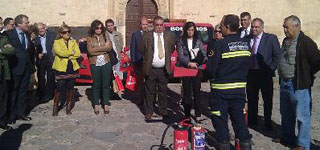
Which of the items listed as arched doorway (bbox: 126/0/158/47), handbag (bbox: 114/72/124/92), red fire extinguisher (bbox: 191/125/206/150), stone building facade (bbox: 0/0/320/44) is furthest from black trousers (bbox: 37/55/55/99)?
arched doorway (bbox: 126/0/158/47)

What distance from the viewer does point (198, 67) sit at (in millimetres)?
6254

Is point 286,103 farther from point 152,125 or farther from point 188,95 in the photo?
point 152,125

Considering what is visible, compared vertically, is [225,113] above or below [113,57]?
below

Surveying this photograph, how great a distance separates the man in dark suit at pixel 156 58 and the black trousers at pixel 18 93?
2378 mm

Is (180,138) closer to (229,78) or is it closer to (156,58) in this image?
(229,78)

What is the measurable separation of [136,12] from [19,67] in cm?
1093

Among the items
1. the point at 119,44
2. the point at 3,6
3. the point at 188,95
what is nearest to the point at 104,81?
the point at 119,44

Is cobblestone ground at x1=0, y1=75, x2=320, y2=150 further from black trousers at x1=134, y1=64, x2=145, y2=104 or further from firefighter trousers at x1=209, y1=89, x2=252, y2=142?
firefighter trousers at x1=209, y1=89, x2=252, y2=142

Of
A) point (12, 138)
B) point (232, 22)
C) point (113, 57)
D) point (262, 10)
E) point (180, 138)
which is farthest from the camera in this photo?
point (262, 10)

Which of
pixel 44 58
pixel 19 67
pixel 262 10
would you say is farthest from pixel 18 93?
pixel 262 10

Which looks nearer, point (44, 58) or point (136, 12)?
point (44, 58)

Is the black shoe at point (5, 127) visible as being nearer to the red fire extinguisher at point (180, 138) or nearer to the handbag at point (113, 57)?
the handbag at point (113, 57)

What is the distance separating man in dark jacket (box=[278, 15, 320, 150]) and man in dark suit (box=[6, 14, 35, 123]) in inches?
189

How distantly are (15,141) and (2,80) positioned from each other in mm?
1179
